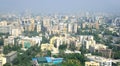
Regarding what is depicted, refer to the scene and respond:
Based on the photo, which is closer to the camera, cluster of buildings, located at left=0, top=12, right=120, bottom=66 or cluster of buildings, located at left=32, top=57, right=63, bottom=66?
cluster of buildings, located at left=32, top=57, right=63, bottom=66

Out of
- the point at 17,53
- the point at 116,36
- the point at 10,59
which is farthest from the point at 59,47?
the point at 116,36

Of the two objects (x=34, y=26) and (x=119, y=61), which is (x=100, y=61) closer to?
(x=119, y=61)

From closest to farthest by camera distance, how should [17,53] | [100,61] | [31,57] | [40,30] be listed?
[100,61] < [31,57] < [17,53] < [40,30]

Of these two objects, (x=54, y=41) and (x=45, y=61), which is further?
(x=54, y=41)

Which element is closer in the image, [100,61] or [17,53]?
[100,61]

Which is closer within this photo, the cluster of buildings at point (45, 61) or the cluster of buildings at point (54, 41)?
the cluster of buildings at point (45, 61)

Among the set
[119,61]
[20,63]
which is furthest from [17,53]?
[119,61]

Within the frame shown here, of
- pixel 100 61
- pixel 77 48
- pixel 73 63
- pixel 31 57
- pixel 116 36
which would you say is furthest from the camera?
pixel 116 36

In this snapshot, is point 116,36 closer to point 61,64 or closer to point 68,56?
point 68,56

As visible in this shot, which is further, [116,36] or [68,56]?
[116,36]
